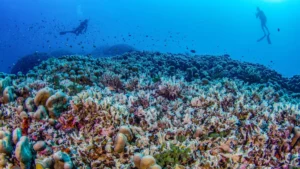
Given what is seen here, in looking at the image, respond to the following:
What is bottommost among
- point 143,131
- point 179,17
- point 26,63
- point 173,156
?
point 173,156

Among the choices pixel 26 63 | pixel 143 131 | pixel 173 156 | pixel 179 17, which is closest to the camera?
pixel 173 156

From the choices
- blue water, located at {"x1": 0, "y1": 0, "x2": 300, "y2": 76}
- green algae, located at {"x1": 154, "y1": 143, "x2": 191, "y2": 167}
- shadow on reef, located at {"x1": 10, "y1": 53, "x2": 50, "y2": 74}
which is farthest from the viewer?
blue water, located at {"x1": 0, "y1": 0, "x2": 300, "y2": 76}

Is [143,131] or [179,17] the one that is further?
[179,17]

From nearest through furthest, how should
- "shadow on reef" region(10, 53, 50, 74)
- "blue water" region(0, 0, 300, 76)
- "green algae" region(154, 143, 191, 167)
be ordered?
1. "green algae" region(154, 143, 191, 167)
2. "shadow on reef" region(10, 53, 50, 74)
3. "blue water" region(0, 0, 300, 76)

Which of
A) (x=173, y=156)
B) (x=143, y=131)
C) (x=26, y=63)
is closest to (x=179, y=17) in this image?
(x=26, y=63)

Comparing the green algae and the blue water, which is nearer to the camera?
the green algae

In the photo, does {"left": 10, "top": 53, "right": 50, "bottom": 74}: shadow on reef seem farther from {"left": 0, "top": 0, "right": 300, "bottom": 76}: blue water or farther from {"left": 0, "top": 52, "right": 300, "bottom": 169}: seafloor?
{"left": 0, "top": 0, "right": 300, "bottom": 76}: blue water

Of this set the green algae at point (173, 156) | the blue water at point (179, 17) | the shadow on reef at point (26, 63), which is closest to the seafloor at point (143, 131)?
the green algae at point (173, 156)

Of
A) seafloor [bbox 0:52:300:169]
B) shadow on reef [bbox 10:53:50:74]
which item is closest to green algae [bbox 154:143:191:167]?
seafloor [bbox 0:52:300:169]

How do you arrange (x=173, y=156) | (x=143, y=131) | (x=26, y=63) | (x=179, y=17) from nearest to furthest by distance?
(x=173, y=156) → (x=143, y=131) → (x=26, y=63) → (x=179, y=17)

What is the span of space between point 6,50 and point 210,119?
162566mm

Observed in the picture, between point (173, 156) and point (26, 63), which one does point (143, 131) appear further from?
point (26, 63)

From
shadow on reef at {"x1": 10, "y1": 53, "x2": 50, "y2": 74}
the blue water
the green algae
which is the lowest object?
the green algae

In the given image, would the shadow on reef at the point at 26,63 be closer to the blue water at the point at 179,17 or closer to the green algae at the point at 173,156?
the green algae at the point at 173,156
